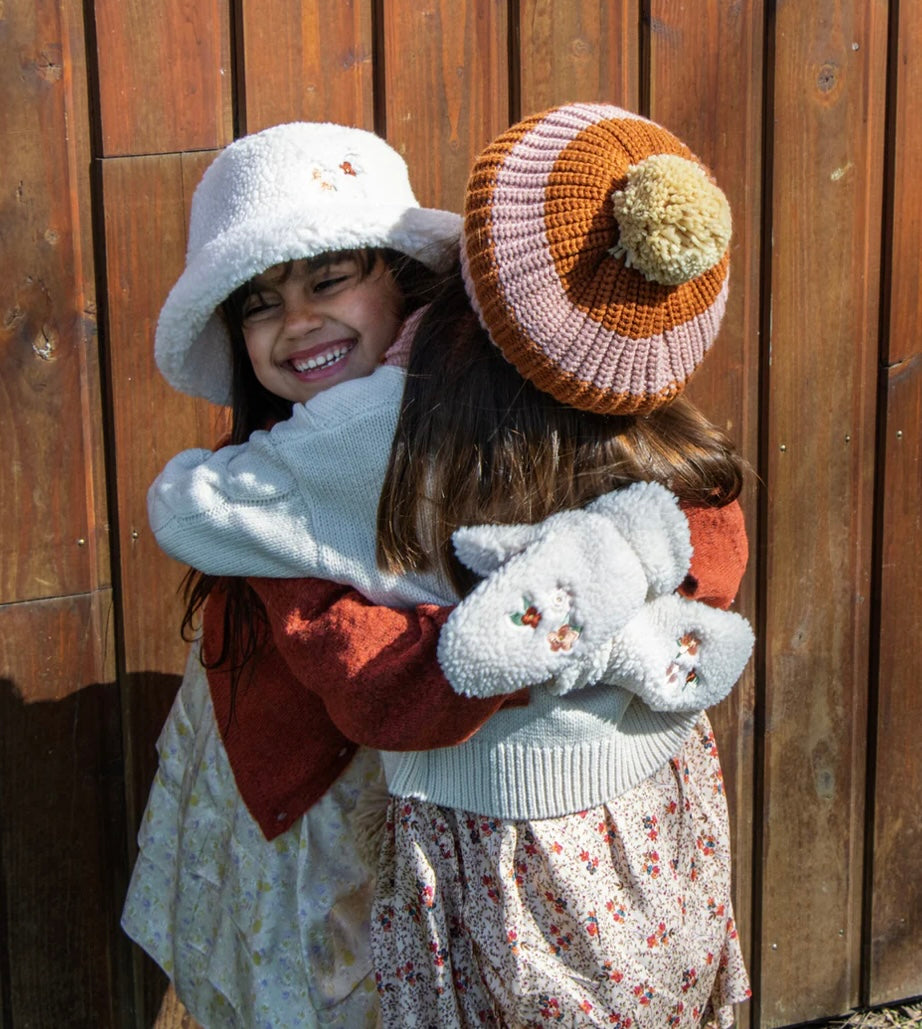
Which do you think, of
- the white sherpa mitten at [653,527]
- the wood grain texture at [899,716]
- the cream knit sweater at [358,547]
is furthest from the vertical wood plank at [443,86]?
the wood grain texture at [899,716]

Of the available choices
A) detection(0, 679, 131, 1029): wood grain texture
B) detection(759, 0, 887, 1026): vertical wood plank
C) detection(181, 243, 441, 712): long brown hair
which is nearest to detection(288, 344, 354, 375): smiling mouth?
detection(181, 243, 441, 712): long brown hair

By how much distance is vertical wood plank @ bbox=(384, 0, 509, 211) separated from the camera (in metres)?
1.94

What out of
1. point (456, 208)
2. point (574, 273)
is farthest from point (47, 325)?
point (574, 273)

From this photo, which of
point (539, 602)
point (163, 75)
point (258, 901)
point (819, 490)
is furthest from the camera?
point (819, 490)

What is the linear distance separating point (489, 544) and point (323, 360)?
374 millimetres

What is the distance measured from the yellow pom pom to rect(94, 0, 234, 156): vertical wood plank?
0.88m

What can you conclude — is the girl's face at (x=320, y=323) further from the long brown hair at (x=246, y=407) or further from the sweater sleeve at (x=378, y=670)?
the sweater sleeve at (x=378, y=670)

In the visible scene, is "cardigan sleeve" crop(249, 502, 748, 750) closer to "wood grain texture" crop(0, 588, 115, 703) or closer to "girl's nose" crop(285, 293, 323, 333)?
"girl's nose" crop(285, 293, 323, 333)

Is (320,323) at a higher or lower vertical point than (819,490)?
higher

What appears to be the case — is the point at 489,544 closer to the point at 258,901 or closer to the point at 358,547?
the point at 358,547

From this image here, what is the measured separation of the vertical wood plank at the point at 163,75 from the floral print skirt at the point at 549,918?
1081mm

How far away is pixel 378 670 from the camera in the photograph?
→ 1.33 m

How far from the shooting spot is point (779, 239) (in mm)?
2191

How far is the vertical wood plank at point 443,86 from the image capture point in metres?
1.94
